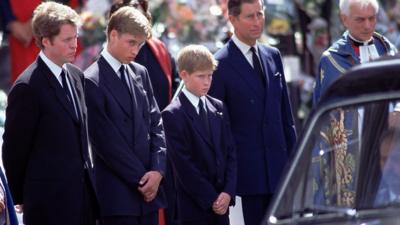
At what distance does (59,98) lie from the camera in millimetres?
8180

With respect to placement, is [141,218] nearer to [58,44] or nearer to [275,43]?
[58,44]

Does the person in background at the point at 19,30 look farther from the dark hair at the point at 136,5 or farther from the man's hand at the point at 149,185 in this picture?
the man's hand at the point at 149,185

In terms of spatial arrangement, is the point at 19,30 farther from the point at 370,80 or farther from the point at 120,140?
the point at 370,80

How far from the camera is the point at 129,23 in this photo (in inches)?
339

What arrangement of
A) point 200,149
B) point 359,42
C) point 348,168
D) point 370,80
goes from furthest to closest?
point 359,42
point 200,149
point 348,168
point 370,80

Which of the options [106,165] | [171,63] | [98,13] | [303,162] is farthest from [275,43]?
[303,162]

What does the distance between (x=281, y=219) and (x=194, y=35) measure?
909 cm

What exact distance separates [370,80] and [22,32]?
4.89m

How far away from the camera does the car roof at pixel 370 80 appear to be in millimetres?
6052

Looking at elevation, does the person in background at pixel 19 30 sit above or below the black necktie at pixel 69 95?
above

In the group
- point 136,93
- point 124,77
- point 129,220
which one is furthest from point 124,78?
point 129,220

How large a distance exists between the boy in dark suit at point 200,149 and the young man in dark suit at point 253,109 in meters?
0.29

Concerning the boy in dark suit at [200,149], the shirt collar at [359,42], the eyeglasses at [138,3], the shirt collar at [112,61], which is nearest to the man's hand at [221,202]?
the boy in dark suit at [200,149]

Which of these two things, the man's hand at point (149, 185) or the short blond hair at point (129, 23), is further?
the short blond hair at point (129, 23)
